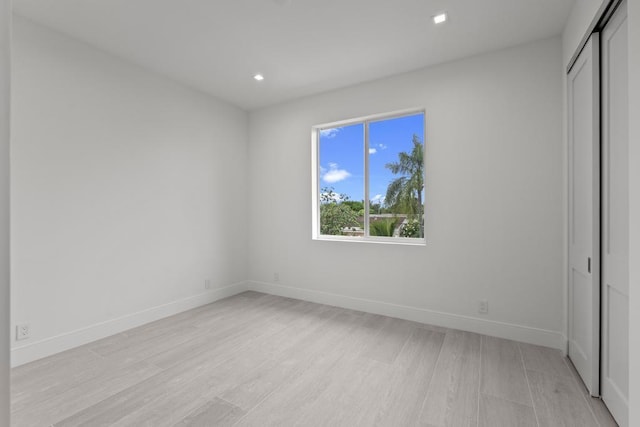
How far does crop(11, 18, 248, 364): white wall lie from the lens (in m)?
2.46

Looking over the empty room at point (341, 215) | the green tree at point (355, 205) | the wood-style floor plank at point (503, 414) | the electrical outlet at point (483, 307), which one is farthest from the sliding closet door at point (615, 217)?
the green tree at point (355, 205)

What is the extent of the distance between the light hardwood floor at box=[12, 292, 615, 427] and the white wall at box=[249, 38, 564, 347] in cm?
→ 32

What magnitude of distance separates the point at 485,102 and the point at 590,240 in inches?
61.6

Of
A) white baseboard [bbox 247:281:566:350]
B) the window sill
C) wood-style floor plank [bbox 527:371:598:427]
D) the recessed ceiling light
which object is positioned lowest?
wood-style floor plank [bbox 527:371:598:427]

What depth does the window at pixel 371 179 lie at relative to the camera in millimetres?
3482

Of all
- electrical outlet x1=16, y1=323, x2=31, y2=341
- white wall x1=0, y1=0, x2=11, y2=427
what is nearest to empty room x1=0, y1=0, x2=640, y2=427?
electrical outlet x1=16, y1=323, x2=31, y2=341

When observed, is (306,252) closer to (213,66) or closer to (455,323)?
(455,323)

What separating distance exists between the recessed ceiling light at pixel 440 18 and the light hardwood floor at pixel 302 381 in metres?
2.73

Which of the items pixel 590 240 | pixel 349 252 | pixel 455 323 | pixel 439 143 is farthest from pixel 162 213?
pixel 590 240

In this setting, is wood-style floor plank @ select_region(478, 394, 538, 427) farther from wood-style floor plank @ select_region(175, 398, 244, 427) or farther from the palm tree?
the palm tree

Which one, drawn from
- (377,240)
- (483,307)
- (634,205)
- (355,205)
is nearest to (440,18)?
(634,205)

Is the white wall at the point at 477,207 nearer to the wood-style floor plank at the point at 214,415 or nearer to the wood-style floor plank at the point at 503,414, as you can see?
the wood-style floor plank at the point at 503,414

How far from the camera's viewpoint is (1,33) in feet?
1.34

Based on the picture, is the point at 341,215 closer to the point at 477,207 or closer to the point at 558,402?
the point at 477,207
